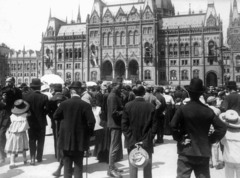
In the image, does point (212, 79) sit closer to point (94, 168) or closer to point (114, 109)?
point (94, 168)

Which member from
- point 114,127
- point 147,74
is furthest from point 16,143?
point 147,74

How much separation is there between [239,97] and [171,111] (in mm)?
4801

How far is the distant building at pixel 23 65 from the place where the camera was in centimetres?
9256

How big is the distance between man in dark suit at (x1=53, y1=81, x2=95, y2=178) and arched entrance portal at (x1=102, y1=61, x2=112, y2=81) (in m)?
56.8

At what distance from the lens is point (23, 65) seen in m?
94.1

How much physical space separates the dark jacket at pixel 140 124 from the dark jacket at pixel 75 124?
780mm

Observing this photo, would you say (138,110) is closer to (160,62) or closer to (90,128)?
(90,128)

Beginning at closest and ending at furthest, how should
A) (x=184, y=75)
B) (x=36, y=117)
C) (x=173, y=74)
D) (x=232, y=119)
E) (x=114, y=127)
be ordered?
(x=232, y=119), (x=114, y=127), (x=36, y=117), (x=184, y=75), (x=173, y=74)

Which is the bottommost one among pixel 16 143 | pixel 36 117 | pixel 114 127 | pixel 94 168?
pixel 94 168

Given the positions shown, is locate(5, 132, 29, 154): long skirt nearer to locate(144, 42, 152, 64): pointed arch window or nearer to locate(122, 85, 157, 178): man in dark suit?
locate(122, 85, 157, 178): man in dark suit

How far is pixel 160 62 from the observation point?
201 ft

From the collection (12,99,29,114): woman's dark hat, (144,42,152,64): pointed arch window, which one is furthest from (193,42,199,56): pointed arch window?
(12,99,29,114): woman's dark hat

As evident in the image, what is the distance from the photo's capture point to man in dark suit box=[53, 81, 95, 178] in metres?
6.00

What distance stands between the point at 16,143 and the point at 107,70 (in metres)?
56.2
